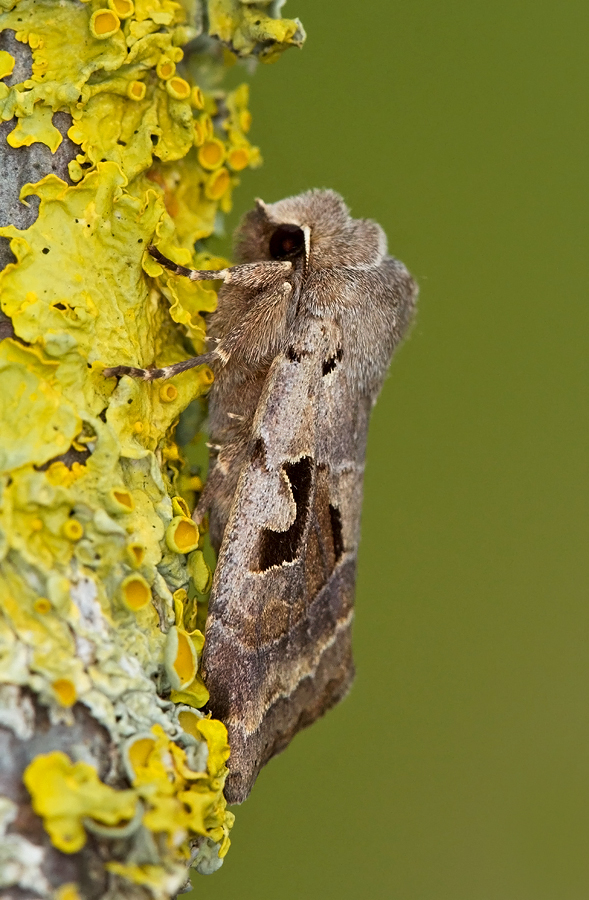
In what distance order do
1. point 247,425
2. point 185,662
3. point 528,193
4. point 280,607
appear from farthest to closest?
point 528,193
point 247,425
point 280,607
point 185,662

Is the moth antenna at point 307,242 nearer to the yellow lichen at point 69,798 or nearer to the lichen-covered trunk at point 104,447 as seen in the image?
the lichen-covered trunk at point 104,447

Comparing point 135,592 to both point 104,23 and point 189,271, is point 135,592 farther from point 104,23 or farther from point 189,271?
point 104,23

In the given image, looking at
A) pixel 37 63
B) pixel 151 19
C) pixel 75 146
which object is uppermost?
pixel 151 19

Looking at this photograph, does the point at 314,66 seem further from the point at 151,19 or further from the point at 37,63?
the point at 37,63

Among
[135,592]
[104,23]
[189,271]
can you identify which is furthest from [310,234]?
[135,592]

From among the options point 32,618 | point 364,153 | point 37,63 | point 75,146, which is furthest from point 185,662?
point 364,153

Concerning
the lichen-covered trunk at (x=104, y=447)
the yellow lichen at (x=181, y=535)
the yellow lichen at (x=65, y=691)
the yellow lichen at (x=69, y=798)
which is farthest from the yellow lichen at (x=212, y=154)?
the yellow lichen at (x=69, y=798)

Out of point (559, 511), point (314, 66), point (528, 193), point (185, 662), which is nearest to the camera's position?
point (185, 662)
